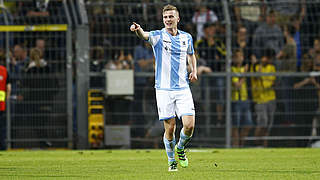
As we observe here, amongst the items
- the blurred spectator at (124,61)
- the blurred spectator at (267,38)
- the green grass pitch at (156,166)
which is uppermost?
the blurred spectator at (267,38)

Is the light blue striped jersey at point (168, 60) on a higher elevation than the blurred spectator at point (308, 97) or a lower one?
higher

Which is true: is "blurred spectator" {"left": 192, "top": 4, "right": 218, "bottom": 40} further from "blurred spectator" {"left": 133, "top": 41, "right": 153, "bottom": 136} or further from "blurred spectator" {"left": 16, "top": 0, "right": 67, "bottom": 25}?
"blurred spectator" {"left": 16, "top": 0, "right": 67, "bottom": 25}

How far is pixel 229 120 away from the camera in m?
16.9

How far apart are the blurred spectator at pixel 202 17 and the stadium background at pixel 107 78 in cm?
10

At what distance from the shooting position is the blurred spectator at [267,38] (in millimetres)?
16797

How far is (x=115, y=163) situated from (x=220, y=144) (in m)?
5.83

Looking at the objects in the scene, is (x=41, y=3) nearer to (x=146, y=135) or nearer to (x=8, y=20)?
(x=8, y=20)

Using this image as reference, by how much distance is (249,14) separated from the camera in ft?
55.6

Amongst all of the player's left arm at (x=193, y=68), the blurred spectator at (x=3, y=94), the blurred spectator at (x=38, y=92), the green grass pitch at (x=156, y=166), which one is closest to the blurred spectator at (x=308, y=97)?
the green grass pitch at (x=156, y=166)

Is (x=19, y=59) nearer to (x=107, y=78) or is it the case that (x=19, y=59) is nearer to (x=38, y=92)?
(x=38, y=92)

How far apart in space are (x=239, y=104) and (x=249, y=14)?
6.81 feet

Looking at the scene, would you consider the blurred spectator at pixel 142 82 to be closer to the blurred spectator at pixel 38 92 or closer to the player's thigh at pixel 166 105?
the blurred spectator at pixel 38 92

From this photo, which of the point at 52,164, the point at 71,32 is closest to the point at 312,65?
the point at 71,32

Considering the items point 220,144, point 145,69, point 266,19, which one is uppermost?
point 266,19
